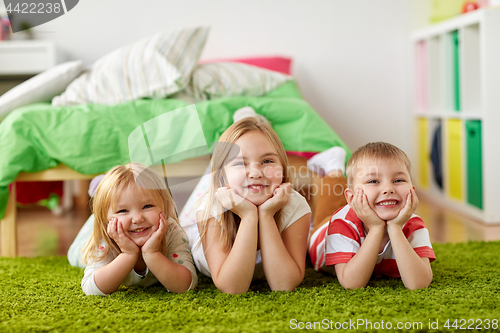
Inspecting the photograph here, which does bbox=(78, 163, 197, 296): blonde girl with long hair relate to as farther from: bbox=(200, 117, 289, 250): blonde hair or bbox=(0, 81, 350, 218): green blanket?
→ bbox=(0, 81, 350, 218): green blanket

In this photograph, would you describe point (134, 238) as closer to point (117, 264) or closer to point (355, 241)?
point (117, 264)

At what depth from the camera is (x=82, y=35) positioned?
2209 millimetres

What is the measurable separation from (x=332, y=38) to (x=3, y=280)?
1835 millimetres

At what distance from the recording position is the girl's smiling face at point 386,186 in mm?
838

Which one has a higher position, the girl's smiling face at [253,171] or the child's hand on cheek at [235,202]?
the girl's smiling face at [253,171]

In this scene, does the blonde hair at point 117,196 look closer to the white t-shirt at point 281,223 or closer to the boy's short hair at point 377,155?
the white t-shirt at point 281,223

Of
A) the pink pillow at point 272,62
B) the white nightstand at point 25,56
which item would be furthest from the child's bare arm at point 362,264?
the white nightstand at point 25,56

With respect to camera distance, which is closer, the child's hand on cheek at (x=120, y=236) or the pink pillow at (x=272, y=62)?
the child's hand on cheek at (x=120, y=236)

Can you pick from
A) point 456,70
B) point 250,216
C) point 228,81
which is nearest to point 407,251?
point 250,216

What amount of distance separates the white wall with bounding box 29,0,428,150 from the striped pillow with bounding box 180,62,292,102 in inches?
20.7

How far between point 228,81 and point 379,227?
97 cm

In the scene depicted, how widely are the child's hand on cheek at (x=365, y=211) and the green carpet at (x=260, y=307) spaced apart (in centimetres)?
12

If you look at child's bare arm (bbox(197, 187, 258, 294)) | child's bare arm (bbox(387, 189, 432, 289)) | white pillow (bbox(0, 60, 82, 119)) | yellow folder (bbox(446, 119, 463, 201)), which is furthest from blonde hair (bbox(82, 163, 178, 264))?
yellow folder (bbox(446, 119, 463, 201))

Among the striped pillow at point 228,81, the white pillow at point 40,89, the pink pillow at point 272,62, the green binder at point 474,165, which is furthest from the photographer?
the pink pillow at point 272,62
